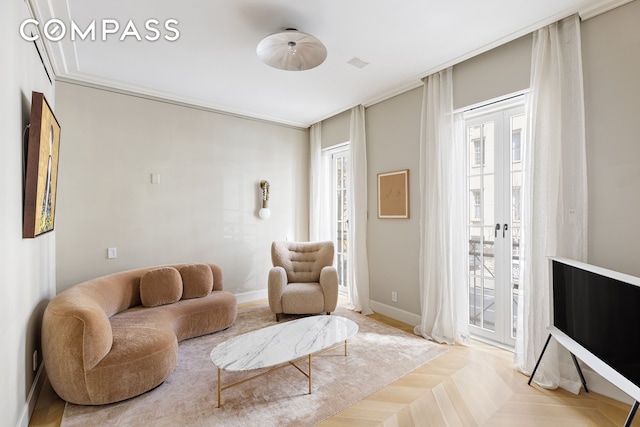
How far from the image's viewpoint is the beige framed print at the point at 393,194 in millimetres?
3650

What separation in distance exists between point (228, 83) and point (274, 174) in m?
1.63

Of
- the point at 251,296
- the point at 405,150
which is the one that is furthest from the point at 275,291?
the point at 405,150

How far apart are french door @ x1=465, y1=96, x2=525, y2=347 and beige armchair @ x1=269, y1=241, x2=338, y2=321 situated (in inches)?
61.7

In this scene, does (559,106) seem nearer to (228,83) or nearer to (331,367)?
(331,367)

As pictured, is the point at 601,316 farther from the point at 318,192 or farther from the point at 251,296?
the point at 251,296

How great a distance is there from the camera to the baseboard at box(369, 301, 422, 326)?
3.54 metres

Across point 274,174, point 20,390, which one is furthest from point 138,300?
point 274,174

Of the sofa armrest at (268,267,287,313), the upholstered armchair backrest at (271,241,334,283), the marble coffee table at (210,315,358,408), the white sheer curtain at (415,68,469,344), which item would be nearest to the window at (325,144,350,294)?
the upholstered armchair backrest at (271,241,334,283)

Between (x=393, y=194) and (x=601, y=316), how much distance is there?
227 centimetres

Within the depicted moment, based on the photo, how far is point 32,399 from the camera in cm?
205

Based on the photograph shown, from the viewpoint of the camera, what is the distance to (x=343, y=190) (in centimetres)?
488

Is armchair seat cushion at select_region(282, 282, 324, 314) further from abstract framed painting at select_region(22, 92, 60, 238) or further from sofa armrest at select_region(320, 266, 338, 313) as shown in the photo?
abstract framed painting at select_region(22, 92, 60, 238)

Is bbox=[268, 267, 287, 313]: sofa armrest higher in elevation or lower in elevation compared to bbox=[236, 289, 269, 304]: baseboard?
higher

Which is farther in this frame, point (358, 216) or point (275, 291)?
point (358, 216)
